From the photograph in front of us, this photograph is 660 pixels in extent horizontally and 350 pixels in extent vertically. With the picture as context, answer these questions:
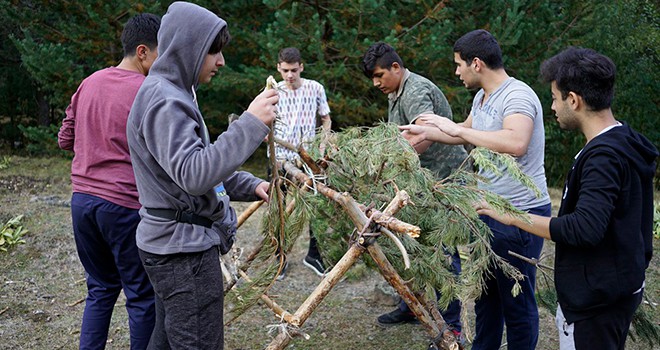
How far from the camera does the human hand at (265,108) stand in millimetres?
1839

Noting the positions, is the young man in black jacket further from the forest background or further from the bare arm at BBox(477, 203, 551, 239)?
the forest background

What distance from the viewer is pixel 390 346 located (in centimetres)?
379

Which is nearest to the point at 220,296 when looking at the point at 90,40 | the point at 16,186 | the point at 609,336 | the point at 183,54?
the point at 183,54

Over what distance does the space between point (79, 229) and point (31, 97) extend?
30.5 feet

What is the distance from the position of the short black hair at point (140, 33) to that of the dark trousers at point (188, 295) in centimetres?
109

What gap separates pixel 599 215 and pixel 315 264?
3.40 metres

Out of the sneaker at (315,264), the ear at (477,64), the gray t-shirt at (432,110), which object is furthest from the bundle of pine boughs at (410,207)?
the sneaker at (315,264)

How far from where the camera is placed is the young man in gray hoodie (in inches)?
70.7

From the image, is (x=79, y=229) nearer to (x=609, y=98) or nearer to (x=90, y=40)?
(x=609, y=98)

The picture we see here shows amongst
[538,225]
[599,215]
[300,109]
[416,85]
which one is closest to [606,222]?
[599,215]

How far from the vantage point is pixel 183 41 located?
75.0 inches

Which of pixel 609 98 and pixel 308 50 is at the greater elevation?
pixel 609 98

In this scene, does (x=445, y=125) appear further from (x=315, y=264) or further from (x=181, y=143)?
(x=315, y=264)

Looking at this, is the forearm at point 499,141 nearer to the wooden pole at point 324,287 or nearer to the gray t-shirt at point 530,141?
the gray t-shirt at point 530,141
